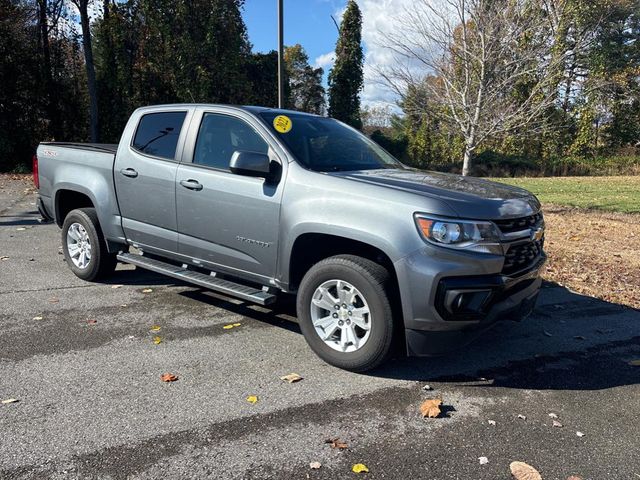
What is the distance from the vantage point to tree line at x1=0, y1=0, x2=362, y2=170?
67.8 feet

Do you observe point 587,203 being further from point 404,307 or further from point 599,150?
point 599,150

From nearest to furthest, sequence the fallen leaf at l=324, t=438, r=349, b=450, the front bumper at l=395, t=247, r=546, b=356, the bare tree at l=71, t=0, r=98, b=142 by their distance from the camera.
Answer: the fallen leaf at l=324, t=438, r=349, b=450 < the front bumper at l=395, t=247, r=546, b=356 < the bare tree at l=71, t=0, r=98, b=142

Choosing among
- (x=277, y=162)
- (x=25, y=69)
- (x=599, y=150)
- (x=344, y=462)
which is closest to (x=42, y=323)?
(x=277, y=162)

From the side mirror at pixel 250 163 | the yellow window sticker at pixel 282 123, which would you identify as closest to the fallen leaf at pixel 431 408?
the side mirror at pixel 250 163

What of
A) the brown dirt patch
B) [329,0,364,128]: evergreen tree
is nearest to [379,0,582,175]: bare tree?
the brown dirt patch

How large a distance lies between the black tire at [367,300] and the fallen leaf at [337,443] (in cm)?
82

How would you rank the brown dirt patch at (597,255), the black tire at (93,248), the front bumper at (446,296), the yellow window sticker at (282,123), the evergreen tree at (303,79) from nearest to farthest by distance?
the front bumper at (446,296)
the yellow window sticker at (282,123)
the black tire at (93,248)
the brown dirt patch at (597,255)
the evergreen tree at (303,79)

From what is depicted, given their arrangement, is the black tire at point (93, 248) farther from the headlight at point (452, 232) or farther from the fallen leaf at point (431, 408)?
the fallen leaf at point (431, 408)

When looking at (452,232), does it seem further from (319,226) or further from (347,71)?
(347,71)

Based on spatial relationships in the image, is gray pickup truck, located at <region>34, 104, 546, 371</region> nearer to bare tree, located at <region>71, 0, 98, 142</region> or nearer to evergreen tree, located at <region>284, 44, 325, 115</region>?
bare tree, located at <region>71, 0, 98, 142</region>

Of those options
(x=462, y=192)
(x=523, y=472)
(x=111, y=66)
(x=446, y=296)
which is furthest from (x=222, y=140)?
(x=111, y=66)

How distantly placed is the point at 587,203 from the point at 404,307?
12.1 meters

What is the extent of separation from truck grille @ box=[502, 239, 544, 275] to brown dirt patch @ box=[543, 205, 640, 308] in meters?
2.52

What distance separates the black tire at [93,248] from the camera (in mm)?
5727
